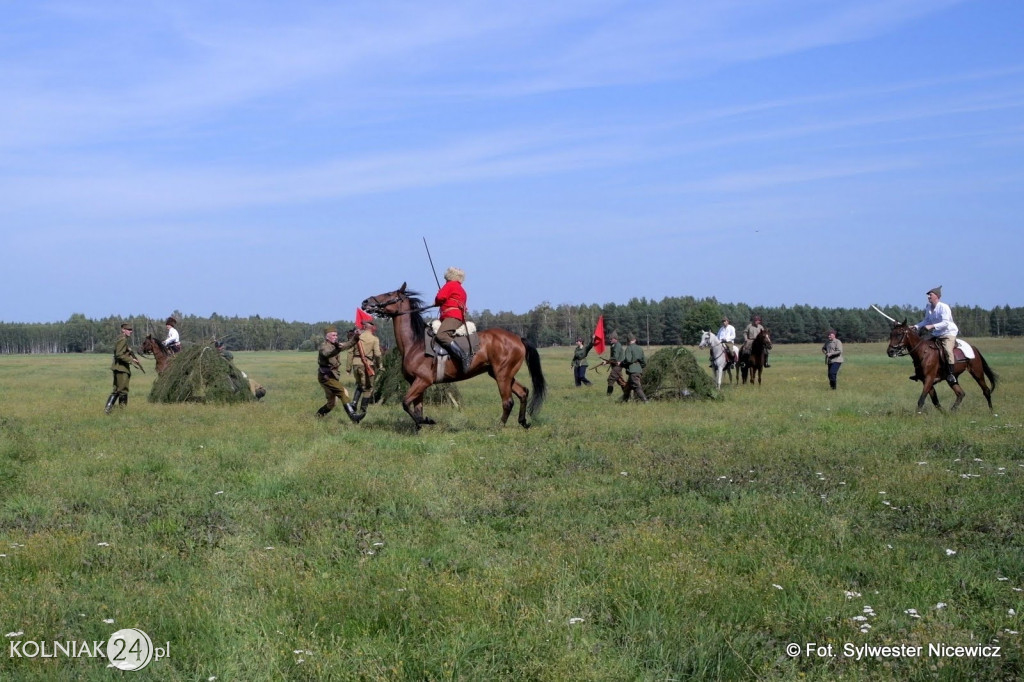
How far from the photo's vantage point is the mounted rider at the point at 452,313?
1498cm

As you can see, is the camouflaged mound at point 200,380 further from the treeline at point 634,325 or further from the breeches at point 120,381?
the treeline at point 634,325

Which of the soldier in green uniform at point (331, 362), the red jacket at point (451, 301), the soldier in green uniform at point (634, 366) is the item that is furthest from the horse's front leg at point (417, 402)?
the soldier in green uniform at point (634, 366)

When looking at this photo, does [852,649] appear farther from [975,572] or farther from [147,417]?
[147,417]

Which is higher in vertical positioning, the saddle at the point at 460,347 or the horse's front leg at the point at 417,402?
the saddle at the point at 460,347

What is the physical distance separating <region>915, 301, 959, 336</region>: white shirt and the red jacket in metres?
8.77

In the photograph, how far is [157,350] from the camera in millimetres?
22781

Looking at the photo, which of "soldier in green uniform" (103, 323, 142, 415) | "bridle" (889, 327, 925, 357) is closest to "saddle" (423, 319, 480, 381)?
"soldier in green uniform" (103, 323, 142, 415)

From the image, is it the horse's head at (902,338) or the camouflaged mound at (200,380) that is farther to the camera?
the camouflaged mound at (200,380)

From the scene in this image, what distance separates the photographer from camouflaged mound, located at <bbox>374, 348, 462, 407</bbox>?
20031mm

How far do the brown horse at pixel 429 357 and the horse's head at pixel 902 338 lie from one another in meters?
7.19

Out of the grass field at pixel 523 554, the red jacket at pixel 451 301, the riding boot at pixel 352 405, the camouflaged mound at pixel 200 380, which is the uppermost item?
the red jacket at pixel 451 301

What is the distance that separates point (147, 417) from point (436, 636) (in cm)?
1400

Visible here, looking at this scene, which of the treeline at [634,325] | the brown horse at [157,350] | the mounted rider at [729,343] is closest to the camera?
the brown horse at [157,350]

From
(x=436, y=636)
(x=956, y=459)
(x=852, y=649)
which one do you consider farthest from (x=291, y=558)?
(x=956, y=459)
